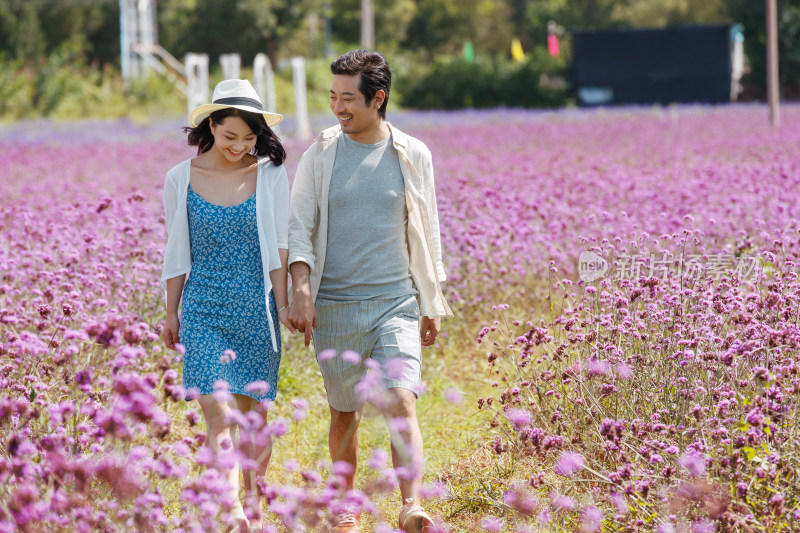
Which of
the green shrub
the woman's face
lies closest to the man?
the woman's face

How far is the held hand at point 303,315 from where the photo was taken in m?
3.19

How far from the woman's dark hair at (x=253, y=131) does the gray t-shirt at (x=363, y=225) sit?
198 mm

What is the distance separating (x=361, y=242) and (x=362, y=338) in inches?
12.3

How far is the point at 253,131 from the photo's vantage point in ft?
10.6

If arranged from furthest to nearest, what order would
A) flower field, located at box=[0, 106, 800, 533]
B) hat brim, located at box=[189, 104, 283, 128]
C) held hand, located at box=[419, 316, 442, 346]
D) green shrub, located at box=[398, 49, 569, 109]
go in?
1. green shrub, located at box=[398, 49, 569, 109]
2. held hand, located at box=[419, 316, 442, 346]
3. hat brim, located at box=[189, 104, 283, 128]
4. flower field, located at box=[0, 106, 800, 533]

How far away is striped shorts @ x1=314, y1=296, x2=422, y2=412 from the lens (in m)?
3.26

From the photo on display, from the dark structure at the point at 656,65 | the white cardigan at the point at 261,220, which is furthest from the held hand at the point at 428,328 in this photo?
the dark structure at the point at 656,65

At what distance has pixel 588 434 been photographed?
3441mm

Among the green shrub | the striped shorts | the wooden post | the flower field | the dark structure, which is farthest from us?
the green shrub

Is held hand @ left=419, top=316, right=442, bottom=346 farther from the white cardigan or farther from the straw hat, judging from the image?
the straw hat

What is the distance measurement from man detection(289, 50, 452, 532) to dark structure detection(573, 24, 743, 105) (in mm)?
33222

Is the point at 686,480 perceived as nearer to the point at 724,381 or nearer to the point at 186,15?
the point at 724,381

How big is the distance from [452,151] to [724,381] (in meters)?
12.1

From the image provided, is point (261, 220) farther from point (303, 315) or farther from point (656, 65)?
point (656, 65)
